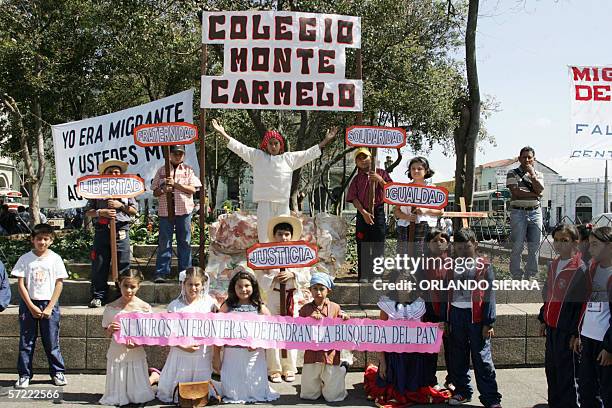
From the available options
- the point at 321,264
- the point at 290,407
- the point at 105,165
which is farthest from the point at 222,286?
the point at 290,407

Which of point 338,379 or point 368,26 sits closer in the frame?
point 338,379

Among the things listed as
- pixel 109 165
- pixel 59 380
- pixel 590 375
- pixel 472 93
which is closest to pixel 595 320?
pixel 590 375

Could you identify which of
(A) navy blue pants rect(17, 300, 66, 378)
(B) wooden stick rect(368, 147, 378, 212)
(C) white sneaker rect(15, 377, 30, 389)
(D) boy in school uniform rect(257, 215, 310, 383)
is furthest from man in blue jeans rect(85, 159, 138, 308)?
(B) wooden stick rect(368, 147, 378, 212)

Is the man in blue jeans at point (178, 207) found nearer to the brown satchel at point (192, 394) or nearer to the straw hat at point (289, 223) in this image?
the straw hat at point (289, 223)

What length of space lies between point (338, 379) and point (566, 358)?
1933 millimetres

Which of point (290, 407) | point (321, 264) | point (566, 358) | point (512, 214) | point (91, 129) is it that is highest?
point (91, 129)

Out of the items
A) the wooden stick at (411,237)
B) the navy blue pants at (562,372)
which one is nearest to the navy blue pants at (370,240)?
the wooden stick at (411,237)

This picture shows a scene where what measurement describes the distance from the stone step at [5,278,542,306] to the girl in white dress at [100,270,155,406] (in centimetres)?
156

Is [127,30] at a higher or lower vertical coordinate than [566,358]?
higher

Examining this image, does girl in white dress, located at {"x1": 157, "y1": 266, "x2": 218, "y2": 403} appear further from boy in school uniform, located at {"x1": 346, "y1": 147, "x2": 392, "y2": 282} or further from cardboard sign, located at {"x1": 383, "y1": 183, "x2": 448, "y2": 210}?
boy in school uniform, located at {"x1": 346, "y1": 147, "x2": 392, "y2": 282}

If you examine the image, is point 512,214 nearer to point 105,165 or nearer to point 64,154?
point 105,165

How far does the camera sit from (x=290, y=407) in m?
5.13

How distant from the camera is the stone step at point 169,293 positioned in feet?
22.9

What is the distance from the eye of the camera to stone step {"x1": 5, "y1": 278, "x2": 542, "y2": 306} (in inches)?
275
